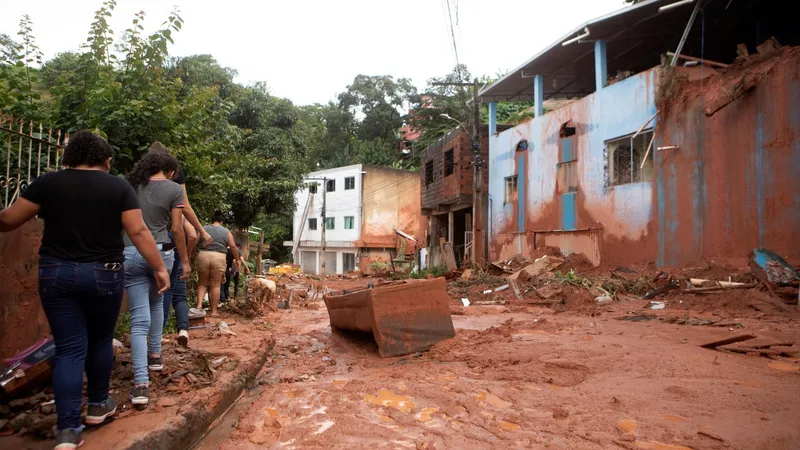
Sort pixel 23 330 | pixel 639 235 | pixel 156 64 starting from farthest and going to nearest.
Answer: pixel 639 235 → pixel 156 64 → pixel 23 330

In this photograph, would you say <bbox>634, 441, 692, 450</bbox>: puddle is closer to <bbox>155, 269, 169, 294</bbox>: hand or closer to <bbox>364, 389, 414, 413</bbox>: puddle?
<bbox>364, 389, 414, 413</bbox>: puddle

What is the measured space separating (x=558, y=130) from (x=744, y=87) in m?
6.24

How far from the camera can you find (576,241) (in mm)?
14547

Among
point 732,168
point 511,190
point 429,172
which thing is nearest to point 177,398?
point 732,168

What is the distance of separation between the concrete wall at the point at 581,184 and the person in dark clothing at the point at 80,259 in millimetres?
11596

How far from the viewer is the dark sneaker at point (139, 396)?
3.21 m

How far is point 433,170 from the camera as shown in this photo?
83.0ft

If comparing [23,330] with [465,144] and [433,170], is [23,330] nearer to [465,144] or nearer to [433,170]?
[465,144]

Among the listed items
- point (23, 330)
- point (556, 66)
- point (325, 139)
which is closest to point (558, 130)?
point (556, 66)

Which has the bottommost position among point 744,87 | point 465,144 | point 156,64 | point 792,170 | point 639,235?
point 639,235

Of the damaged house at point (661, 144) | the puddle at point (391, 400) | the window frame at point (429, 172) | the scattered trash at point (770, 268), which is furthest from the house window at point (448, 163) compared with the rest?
the puddle at point (391, 400)

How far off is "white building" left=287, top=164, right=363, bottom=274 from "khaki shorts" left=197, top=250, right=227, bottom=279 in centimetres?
2778

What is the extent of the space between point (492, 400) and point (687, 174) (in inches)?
362

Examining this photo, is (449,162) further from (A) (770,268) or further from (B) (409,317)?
(B) (409,317)
